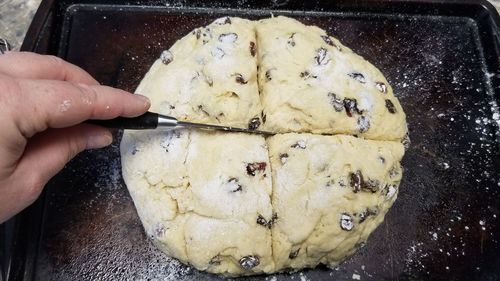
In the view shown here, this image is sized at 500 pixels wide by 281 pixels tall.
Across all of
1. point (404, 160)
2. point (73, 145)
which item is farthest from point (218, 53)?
point (404, 160)

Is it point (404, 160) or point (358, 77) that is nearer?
Answer: point (358, 77)

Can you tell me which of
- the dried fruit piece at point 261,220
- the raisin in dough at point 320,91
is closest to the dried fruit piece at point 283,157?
the raisin in dough at point 320,91

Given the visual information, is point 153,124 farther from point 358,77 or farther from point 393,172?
point 393,172

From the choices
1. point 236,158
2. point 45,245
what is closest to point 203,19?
point 236,158

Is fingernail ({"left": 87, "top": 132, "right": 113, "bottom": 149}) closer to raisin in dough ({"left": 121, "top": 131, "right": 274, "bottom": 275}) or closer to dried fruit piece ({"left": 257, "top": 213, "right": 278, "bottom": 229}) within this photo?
raisin in dough ({"left": 121, "top": 131, "right": 274, "bottom": 275})

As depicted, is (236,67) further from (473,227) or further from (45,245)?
(473,227)

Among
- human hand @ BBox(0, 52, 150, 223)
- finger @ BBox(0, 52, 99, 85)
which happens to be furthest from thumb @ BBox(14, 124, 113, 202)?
finger @ BBox(0, 52, 99, 85)
